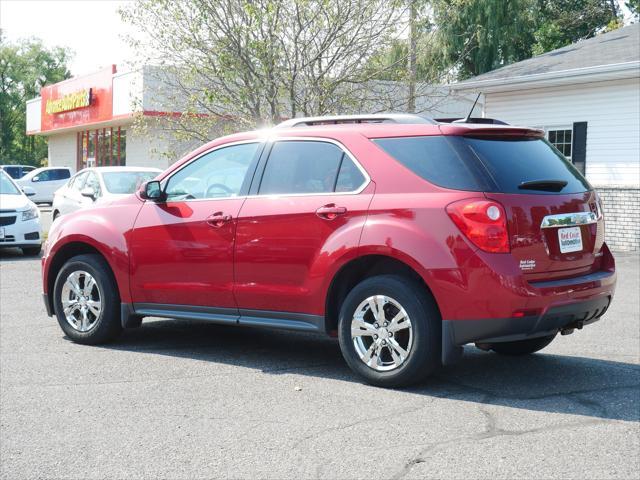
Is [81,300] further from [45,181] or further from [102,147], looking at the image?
[102,147]

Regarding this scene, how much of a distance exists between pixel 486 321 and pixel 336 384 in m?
1.21

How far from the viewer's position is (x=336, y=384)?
20.3 feet

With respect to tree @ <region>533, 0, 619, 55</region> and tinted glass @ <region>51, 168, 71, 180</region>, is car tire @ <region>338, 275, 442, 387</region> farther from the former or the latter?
tree @ <region>533, 0, 619, 55</region>

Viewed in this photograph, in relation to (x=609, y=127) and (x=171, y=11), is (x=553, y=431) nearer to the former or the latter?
(x=171, y=11)

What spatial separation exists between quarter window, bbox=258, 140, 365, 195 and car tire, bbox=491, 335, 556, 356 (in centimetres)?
178

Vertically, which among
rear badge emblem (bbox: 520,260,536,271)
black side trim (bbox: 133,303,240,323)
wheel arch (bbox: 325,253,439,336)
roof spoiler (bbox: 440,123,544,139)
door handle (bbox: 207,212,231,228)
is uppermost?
roof spoiler (bbox: 440,123,544,139)

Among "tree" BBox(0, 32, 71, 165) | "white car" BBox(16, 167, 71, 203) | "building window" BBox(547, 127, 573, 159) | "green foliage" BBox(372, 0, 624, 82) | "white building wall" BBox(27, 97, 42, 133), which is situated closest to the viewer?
"building window" BBox(547, 127, 573, 159)

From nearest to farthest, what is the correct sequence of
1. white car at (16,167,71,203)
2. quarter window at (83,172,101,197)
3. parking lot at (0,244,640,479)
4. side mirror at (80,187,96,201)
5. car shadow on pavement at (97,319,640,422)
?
parking lot at (0,244,640,479) < car shadow on pavement at (97,319,640,422) < side mirror at (80,187,96,201) < quarter window at (83,172,101,197) < white car at (16,167,71,203)

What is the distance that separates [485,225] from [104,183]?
11.6m

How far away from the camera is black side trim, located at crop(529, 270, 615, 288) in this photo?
5.67 meters

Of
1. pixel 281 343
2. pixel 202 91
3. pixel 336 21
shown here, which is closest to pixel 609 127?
pixel 336 21

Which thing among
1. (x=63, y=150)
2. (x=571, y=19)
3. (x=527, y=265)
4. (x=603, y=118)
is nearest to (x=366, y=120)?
(x=527, y=265)

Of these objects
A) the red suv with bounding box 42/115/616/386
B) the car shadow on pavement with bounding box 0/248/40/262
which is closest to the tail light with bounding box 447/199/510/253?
the red suv with bounding box 42/115/616/386

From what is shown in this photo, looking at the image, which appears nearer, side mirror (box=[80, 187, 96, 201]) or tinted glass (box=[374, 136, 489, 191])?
tinted glass (box=[374, 136, 489, 191])
